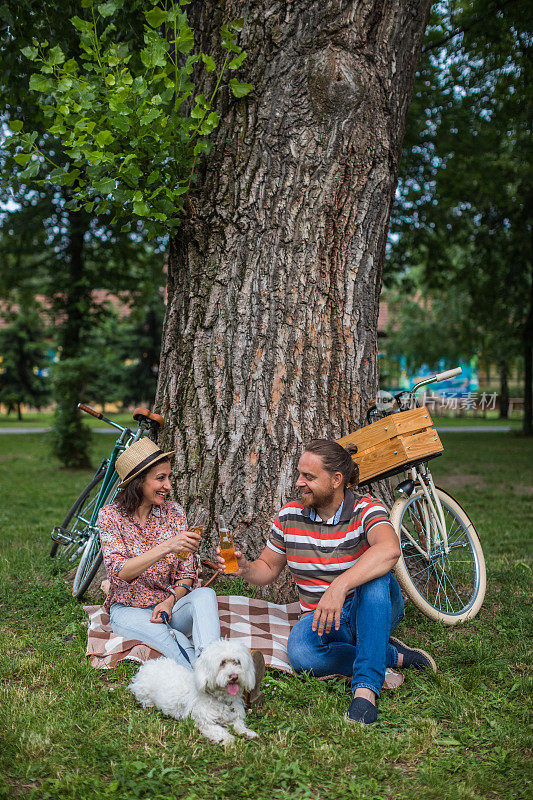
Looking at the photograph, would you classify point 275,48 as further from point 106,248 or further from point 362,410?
point 106,248

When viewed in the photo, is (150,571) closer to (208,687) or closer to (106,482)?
(208,687)

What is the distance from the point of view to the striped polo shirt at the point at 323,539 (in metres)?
3.48

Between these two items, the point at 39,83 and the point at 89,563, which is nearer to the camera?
the point at 39,83

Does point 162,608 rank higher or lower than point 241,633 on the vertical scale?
higher

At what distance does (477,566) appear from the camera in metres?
4.48

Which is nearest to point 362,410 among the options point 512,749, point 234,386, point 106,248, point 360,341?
point 360,341

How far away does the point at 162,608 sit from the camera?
12.3ft

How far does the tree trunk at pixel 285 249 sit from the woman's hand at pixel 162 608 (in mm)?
760

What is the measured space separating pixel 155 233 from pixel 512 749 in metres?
3.39

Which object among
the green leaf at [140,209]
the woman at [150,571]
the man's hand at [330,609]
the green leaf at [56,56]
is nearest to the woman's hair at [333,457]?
the man's hand at [330,609]

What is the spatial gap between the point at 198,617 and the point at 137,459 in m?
0.87

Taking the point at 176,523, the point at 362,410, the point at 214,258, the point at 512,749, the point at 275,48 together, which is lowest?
the point at 512,749

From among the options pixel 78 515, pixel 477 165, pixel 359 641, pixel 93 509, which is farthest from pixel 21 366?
pixel 359 641

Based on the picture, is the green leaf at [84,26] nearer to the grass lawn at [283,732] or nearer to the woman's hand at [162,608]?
the woman's hand at [162,608]
